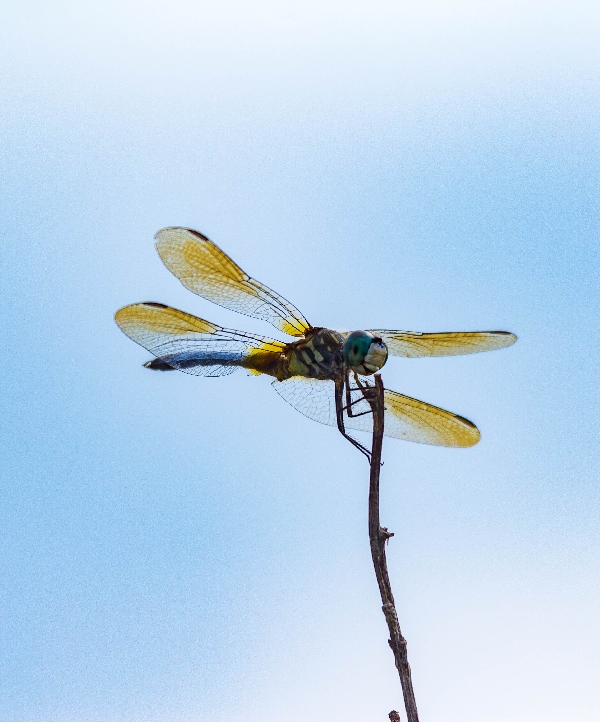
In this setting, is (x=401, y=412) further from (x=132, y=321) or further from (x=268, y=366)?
(x=132, y=321)

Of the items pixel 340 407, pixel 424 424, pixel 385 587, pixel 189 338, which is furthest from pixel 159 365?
pixel 385 587

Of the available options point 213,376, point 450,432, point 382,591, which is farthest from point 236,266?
point 382,591

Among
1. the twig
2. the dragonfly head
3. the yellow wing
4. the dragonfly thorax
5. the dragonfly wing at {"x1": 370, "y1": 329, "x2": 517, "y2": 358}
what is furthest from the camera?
the yellow wing

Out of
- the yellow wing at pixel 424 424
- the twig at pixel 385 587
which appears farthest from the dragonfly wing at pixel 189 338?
the twig at pixel 385 587

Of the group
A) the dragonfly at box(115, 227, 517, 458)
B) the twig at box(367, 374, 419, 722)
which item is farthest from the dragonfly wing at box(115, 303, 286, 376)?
the twig at box(367, 374, 419, 722)

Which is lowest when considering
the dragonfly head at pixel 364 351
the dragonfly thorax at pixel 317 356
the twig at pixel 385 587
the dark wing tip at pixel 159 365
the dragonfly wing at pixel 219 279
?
the twig at pixel 385 587

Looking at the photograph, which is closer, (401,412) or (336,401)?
(336,401)

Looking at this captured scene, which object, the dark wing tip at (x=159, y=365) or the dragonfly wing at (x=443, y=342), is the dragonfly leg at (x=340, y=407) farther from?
the dark wing tip at (x=159, y=365)

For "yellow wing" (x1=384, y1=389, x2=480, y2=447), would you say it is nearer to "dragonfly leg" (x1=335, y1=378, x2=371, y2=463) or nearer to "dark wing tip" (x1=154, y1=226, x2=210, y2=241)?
"dragonfly leg" (x1=335, y1=378, x2=371, y2=463)

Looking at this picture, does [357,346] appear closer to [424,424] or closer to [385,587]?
[424,424]
